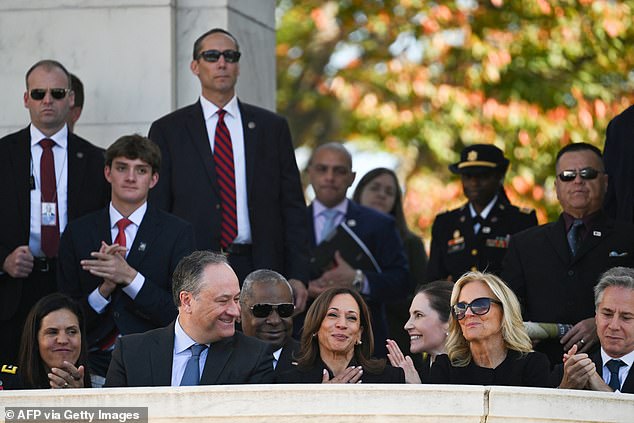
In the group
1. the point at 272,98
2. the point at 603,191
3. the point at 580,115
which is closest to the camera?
the point at 603,191

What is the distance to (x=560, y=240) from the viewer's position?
1046cm

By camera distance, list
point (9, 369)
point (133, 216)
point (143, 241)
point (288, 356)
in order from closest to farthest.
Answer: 1. point (288, 356)
2. point (9, 369)
3. point (143, 241)
4. point (133, 216)

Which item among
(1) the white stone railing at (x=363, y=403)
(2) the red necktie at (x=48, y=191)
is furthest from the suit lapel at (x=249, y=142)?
(1) the white stone railing at (x=363, y=403)

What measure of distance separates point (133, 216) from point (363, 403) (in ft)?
10.1

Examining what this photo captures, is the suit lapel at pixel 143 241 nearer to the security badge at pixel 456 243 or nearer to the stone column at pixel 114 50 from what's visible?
the stone column at pixel 114 50

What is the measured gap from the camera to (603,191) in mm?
10508

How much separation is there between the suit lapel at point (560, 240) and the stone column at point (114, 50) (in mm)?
2904

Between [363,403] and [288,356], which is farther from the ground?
[288,356]

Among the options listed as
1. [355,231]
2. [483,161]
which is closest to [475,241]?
[483,161]

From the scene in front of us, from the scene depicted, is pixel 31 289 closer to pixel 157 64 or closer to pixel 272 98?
pixel 157 64

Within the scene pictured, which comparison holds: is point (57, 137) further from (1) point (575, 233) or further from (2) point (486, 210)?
(1) point (575, 233)

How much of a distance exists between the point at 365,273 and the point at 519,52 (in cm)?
706

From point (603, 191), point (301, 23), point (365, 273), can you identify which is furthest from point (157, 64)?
point (301, 23)

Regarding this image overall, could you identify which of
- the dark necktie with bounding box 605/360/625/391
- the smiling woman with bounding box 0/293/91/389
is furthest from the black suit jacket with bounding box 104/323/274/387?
the dark necktie with bounding box 605/360/625/391
